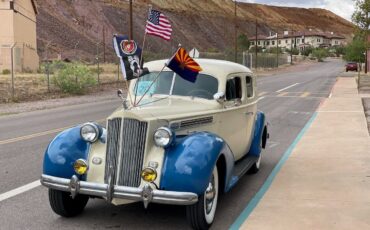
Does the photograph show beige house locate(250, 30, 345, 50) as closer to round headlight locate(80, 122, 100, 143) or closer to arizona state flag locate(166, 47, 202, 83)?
arizona state flag locate(166, 47, 202, 83)

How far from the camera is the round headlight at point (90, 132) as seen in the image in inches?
208

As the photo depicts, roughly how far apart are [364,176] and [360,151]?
2.23m

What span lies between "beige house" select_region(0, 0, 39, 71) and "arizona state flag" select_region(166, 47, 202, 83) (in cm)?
3492

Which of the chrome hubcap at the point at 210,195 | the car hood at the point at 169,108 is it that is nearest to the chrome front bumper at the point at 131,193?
the chrome hubcap at the point at 210,195

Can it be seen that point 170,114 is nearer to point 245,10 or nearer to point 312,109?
point 312,109

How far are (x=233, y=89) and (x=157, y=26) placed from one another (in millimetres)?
1636

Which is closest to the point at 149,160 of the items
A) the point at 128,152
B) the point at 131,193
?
the point at 128,152

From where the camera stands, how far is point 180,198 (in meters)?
4.73

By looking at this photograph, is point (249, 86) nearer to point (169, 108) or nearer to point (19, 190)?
point (169, 108)

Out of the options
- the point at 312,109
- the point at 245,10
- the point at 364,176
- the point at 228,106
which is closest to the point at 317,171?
the point at 364,176

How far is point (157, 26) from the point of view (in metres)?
7.68

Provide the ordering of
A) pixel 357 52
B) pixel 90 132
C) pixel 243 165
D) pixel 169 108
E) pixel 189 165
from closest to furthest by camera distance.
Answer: pixel 189 165 → pixel 90 132 → pixel 169 108 → pixel 243 165 → pixel 357 52

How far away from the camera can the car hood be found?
5069 millimetres

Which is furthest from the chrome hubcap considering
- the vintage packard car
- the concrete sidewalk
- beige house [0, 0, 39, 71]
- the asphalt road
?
beige house [0, 0, 39, 71]
